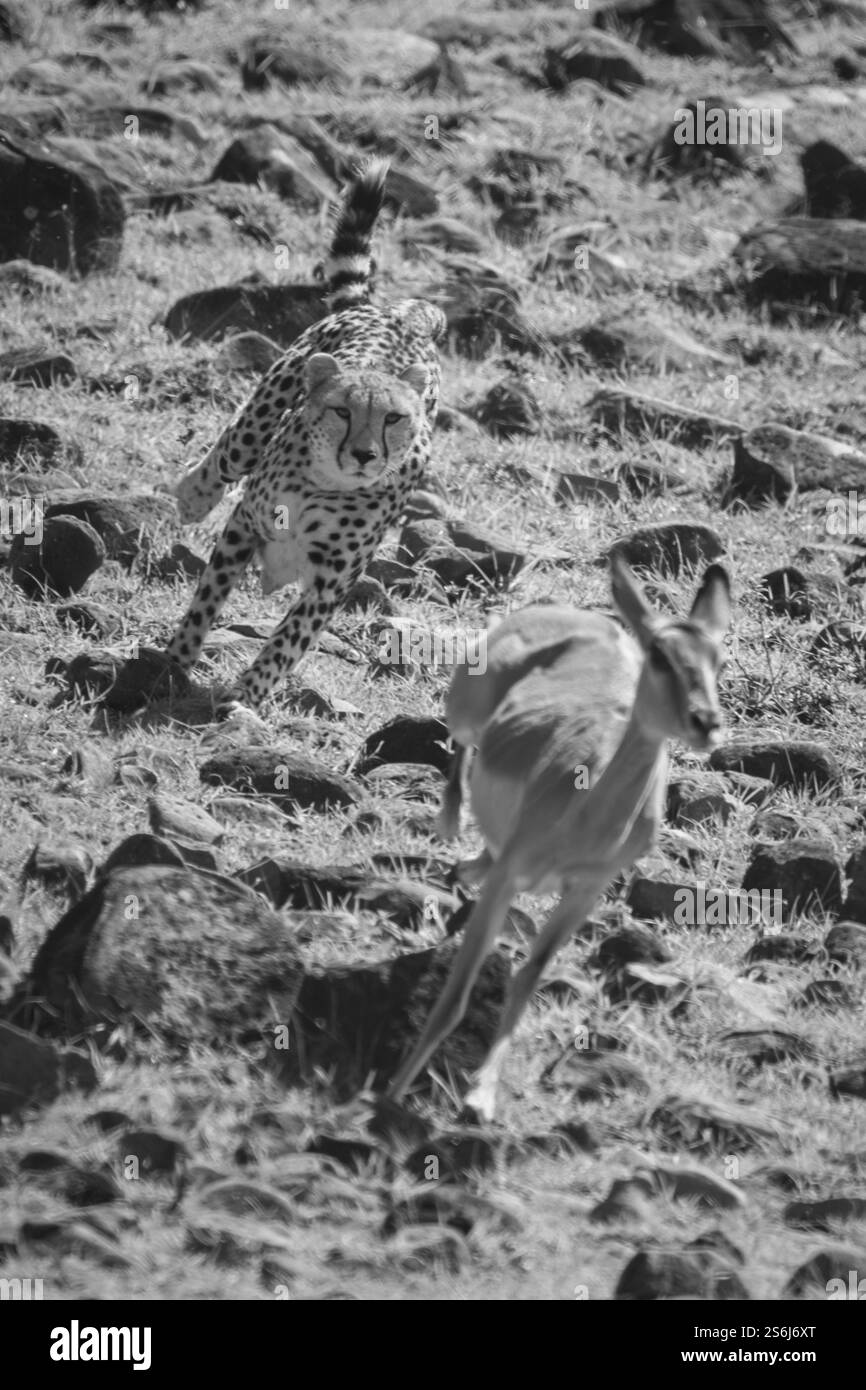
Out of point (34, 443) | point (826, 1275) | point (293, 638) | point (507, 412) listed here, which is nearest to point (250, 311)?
point (507, 412)

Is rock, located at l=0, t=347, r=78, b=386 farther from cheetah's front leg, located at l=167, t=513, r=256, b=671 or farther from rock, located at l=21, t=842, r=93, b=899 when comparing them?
rock, located at l=21, t=842, r=93, b=899

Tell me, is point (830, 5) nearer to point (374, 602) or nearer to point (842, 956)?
point (374, 602)

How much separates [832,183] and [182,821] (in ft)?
31.2

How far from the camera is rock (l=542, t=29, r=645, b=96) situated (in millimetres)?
17016

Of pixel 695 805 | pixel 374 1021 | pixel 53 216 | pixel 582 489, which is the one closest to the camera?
pixel 374 1021

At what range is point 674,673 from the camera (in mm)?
5168

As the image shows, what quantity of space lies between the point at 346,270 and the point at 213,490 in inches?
58.9

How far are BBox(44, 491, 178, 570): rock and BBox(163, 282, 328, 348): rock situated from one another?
8.36 ft

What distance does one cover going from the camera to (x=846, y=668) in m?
9.21

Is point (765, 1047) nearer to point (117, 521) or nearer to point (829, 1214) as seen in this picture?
point (829, 1214)

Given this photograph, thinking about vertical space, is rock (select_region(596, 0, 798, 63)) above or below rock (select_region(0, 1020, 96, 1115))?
above

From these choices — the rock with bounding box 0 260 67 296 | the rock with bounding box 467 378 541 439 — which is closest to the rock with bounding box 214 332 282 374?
the rock with bounding box 467 378 541 439

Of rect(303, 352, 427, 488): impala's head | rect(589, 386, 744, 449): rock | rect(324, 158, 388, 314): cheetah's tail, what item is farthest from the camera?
rect(589, 386, 744, 449): rock

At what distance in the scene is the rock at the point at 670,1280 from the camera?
496 centimetres
